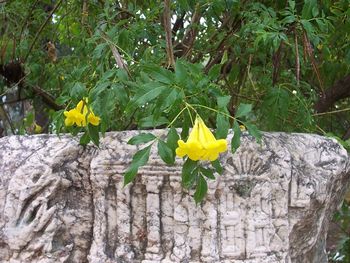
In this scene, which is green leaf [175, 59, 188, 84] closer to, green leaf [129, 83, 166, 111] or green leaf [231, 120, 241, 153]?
green leaf [129, 83, 166, 111]

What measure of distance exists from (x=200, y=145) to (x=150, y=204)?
66cm

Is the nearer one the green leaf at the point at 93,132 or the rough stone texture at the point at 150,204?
→ the green leaf at the point at 93,132

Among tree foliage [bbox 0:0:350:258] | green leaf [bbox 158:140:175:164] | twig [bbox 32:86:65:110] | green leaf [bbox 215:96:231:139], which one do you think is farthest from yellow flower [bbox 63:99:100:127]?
twig [bbox 32:86:65:110]

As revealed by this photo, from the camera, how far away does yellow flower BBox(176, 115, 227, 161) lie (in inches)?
53.6

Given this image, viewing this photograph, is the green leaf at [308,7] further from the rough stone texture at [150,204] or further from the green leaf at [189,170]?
the green leaf at [189,170]

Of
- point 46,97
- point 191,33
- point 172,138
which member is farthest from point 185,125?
point 46,97

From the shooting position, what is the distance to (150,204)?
1.96 metres

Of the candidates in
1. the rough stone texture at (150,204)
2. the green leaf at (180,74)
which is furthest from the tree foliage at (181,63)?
the rough stone texture at (150,204)

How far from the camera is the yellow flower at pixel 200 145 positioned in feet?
4.46

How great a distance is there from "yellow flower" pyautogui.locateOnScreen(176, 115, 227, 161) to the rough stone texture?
0.54 m

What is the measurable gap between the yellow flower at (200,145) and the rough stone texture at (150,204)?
0.54m

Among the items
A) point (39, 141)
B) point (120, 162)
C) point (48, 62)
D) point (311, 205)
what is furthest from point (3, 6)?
point (311, 205)

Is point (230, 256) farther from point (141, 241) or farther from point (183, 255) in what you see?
point (141, 241)

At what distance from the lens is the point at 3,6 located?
10.6ft
